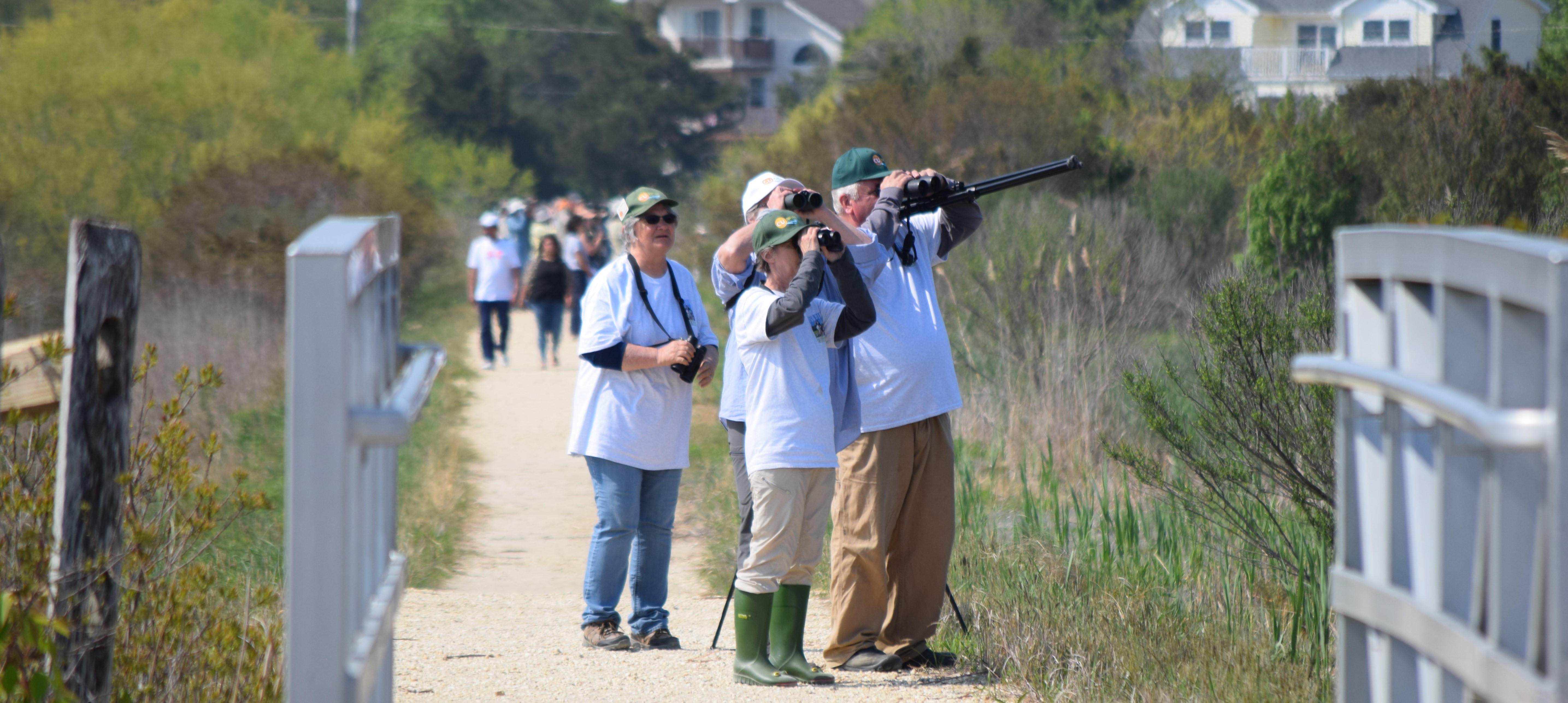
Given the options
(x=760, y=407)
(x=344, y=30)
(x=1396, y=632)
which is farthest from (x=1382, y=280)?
(x=344, y=30)

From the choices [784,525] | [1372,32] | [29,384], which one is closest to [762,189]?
[784,525]

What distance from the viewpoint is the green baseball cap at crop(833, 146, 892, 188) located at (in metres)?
5.18

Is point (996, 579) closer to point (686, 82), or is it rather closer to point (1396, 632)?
point (1396, 632)

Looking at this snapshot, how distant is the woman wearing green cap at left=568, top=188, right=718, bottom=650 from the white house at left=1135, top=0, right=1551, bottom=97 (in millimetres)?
20898

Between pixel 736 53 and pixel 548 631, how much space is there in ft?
242

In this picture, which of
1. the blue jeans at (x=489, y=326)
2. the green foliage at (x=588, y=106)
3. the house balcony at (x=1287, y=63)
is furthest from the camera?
the green foliage at (x=588, y=106)

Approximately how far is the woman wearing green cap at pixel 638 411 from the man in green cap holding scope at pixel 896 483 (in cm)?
72

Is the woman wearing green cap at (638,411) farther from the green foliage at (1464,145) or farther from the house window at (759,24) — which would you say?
the house window at (759,24)

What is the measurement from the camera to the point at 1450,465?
209 cm

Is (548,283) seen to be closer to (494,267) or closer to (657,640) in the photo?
(494,267)

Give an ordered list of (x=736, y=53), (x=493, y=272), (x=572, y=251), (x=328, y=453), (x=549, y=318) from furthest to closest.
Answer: (x=736, y=53)
(x=572, y=251)
(x=549, y=318)
(x=493, y=272)
(x=328, y=453)

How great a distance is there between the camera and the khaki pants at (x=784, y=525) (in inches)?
175

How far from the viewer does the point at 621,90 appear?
5575 centimetres

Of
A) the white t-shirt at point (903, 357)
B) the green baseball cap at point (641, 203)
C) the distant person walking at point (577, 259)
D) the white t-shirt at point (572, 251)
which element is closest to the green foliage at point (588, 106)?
the distant person walking at point (577, 259)
